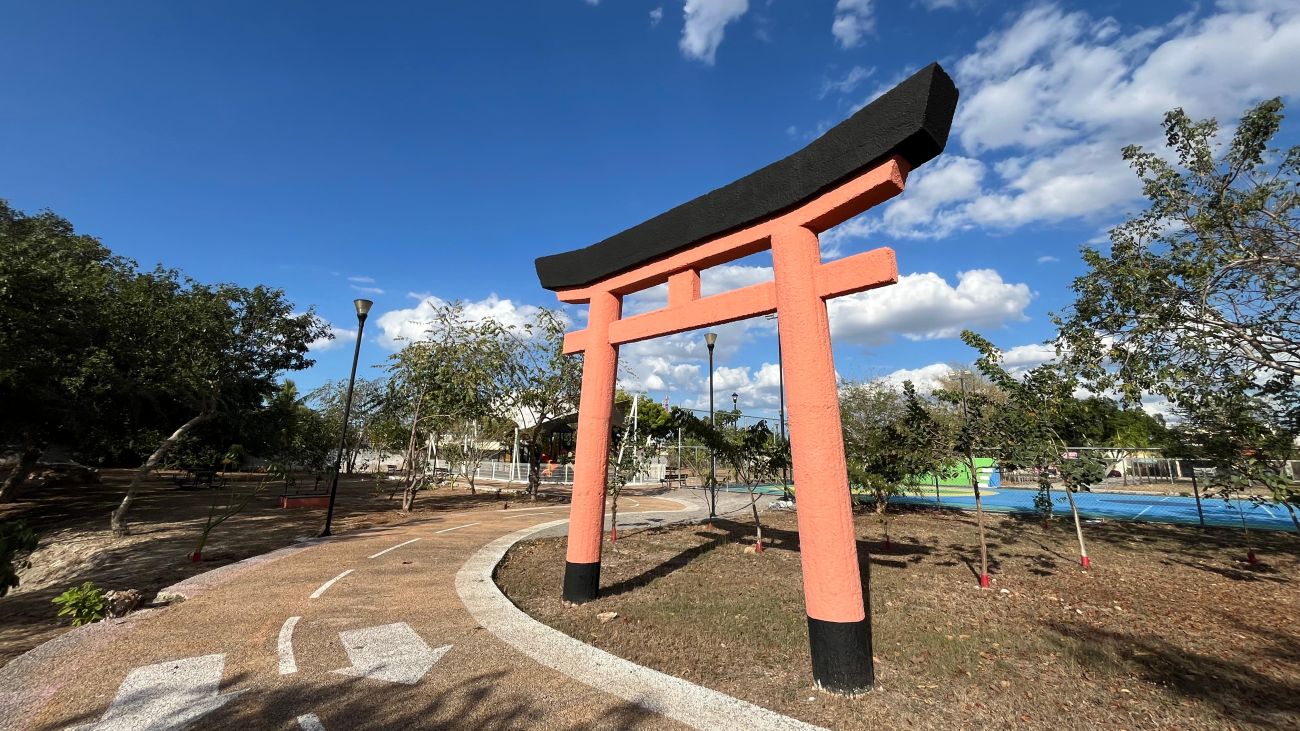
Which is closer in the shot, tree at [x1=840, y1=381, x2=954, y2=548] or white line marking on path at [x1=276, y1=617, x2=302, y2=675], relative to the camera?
white line marking on path at [x1=276, y1=617, x2=302, y2=675]

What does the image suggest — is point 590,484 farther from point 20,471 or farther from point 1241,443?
point 20,471

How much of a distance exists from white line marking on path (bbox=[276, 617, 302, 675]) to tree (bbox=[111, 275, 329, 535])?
33.9 feet

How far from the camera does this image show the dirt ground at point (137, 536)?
26.3 ft

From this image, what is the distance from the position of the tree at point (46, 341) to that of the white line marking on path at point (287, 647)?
427 inches

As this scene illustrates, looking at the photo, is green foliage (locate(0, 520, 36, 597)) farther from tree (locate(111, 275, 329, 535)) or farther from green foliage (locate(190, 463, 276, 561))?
tree (locate(111, 275, 329, 535))

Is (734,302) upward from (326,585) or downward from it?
upward

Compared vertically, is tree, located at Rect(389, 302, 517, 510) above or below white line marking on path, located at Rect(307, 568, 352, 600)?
above

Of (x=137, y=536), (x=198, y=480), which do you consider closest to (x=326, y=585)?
(x=137, y=536)

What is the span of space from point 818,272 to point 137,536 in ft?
56.2

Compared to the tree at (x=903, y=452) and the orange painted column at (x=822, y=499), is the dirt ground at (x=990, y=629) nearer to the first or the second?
the orange painted column at (x=822, y=499)

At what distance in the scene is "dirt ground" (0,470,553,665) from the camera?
316 inches

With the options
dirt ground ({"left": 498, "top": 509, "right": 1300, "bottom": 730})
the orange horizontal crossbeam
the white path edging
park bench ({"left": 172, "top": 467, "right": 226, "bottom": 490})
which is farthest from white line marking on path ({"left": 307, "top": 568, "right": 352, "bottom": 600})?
park bench ({"left": 172, "top": 467, "right": 226, "bottom": 490})

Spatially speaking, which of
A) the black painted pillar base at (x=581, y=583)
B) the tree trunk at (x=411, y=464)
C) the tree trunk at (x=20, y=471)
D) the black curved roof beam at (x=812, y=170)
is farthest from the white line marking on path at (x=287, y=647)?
the tree trunk at (x=20, y=471)

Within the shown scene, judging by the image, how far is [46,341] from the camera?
12.2m
